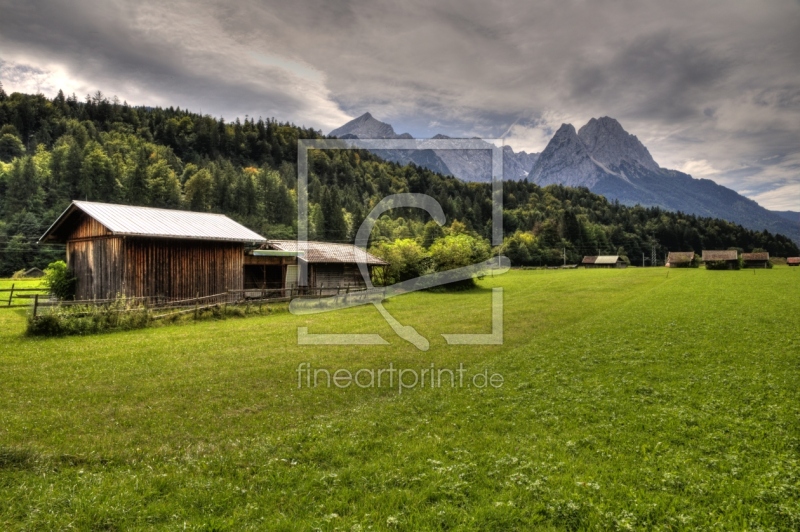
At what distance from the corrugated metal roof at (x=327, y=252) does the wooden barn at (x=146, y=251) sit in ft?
23.2

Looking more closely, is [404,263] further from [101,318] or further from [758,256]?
[758,256]

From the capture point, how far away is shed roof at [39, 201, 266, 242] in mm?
28391

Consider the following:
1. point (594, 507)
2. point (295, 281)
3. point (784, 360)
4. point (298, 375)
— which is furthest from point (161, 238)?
point (784, 360)

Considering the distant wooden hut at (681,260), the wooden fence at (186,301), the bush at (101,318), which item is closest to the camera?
the bush at (101,318)

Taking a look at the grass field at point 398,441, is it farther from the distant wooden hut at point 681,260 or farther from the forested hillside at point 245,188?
the distant wooden hut at point 681,260

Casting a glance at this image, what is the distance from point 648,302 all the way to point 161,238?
39.5 m

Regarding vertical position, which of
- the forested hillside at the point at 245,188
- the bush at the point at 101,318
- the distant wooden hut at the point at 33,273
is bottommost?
the bush at the point at 101,318

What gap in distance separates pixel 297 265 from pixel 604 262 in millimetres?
119956

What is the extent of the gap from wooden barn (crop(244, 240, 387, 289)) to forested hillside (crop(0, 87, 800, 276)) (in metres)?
32.2

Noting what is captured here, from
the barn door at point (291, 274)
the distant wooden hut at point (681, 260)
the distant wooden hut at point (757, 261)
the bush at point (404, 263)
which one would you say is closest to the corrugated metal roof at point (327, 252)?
the barn door at point (291, 274)

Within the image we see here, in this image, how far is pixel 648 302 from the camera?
1432 inches

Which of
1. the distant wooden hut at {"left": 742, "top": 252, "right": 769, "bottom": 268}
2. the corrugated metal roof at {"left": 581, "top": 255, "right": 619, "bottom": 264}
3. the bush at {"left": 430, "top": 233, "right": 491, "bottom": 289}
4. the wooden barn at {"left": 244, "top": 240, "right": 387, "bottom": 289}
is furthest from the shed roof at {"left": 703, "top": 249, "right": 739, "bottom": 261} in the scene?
the wooden barn at {"left": 244, "top": 240, "right": 387, "bottom": 289}

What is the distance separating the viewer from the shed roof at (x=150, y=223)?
2839cm

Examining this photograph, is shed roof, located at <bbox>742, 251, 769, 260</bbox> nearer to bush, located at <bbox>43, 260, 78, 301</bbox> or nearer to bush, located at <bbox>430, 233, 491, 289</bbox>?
bush, located at <bbox>430, 233, 491, 289</bbox>
